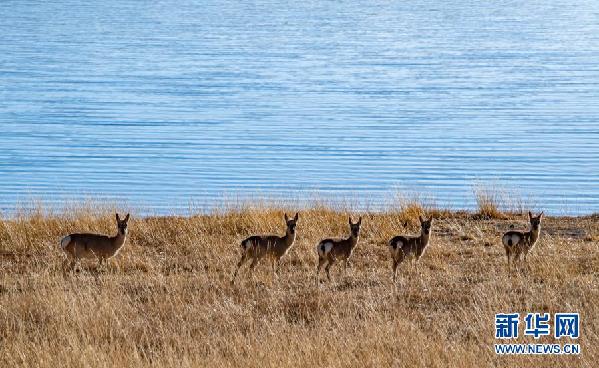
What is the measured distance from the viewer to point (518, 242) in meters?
14.8

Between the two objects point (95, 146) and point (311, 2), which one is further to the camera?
point (311, 2)

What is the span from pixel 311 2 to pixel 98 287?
11834 centimetres

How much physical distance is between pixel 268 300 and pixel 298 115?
27784 mm

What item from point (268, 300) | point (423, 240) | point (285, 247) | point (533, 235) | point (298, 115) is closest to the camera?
point (268, 300)

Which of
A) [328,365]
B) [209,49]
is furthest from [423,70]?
[328,365]

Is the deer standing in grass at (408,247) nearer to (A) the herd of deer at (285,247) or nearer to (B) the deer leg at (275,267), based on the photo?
(A) the herd of deer at (285,247)

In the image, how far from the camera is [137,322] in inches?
466

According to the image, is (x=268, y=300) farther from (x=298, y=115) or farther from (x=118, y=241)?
(x=298, y=115)

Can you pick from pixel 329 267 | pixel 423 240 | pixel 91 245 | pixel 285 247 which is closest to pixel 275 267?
pixel 285 247

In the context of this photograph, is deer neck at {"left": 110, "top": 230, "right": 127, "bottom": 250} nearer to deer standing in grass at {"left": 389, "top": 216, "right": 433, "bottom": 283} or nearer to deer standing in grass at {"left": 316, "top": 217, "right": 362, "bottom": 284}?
deer standing in grass at {"left": 316, "top": 217, "right": 362, "bottom": 284}

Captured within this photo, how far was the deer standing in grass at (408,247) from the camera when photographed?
46.6 ft

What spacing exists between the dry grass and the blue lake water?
21.4 feet

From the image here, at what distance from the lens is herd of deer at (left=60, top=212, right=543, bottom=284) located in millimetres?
14227

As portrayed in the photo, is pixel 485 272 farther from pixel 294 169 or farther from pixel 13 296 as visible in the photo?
pixel 294 169
